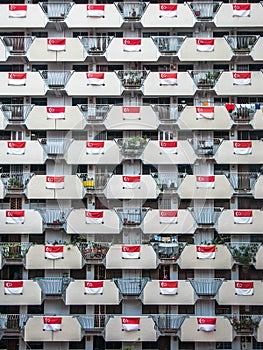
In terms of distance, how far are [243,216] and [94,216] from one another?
18.9 ft

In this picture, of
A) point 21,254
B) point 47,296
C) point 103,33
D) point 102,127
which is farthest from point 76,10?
point 47,296

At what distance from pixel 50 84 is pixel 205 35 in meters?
6.76

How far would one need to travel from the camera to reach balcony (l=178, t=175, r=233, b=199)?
2173 centimetres

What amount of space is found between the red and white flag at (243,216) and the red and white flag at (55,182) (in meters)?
6.84

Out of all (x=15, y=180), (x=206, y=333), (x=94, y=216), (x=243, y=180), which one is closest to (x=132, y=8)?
(x=243, y=180)

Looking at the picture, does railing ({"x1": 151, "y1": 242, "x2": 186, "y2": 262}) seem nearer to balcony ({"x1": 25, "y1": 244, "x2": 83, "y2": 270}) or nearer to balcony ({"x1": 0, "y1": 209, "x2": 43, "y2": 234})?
balcony ({"x1": 25, "y1": 244, "x2": 83, "y2": 270})

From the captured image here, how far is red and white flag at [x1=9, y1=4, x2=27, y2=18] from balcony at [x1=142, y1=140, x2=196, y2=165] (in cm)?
732

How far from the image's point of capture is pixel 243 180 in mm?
22234

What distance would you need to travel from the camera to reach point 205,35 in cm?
2322

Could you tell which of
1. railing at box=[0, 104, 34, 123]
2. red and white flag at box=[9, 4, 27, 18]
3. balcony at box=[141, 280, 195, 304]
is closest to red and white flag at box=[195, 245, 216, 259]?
balcony at box=[141, 280, 195, 304]

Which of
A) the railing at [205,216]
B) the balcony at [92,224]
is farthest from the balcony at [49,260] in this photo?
the railing at [205,216]

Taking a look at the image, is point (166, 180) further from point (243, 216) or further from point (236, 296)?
point (236, 296)

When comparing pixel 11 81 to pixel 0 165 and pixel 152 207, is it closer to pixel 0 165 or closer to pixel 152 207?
pixel 0 165

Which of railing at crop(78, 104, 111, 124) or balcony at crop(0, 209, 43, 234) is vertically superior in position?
railing at crop(78, 104, 111, 124)
